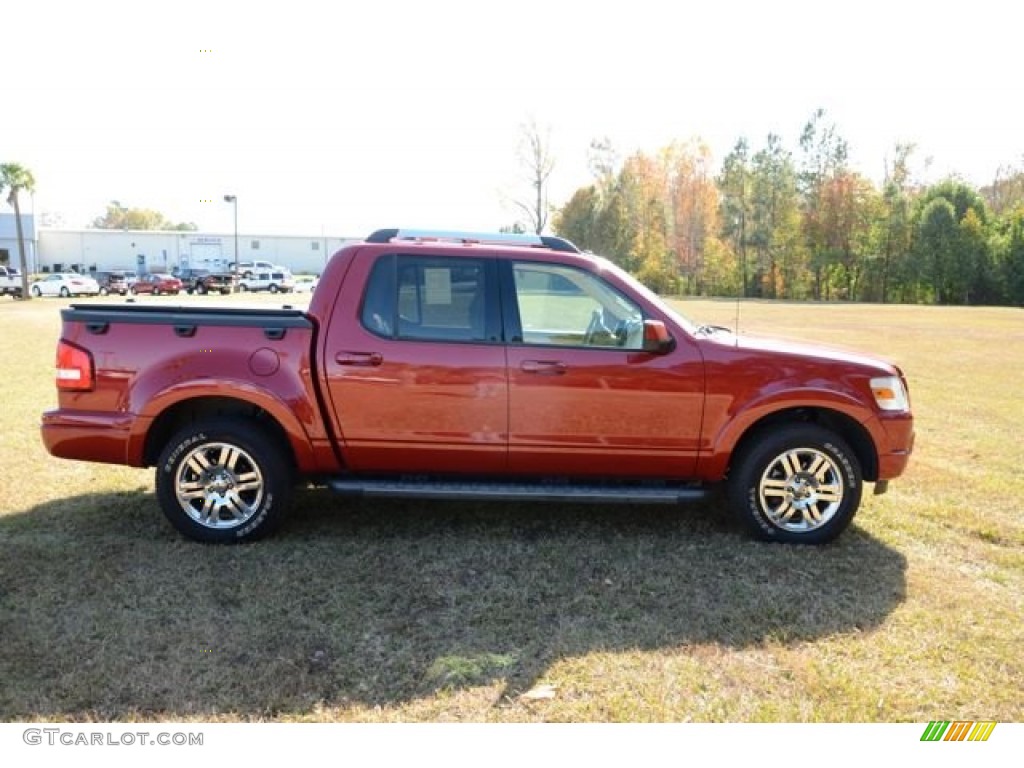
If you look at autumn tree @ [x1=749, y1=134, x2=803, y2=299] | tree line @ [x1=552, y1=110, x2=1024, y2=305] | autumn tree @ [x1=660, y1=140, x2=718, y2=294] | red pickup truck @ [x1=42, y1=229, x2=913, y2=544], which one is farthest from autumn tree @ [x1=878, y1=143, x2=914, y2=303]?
red pickup truck @ [x1=42, y1=229, x2=913, y2=544]

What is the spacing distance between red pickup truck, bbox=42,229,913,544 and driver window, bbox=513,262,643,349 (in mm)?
14

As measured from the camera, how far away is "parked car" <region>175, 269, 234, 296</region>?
47.4m

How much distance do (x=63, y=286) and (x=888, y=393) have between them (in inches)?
1946

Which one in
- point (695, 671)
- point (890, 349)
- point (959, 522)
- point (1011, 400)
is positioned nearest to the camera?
point (695, 671)

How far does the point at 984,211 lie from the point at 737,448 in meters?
68.9

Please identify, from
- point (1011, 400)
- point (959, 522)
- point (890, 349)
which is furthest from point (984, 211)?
point (959, 522)

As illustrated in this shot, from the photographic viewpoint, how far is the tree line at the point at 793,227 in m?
58.7

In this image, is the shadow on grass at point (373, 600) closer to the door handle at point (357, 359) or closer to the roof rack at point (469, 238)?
the door handle at point (357, 359)

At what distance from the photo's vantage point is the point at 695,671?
3248 millimetres

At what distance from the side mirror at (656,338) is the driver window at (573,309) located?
8 centimetres

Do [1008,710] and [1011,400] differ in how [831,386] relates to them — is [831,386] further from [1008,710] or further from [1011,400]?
[1011,400]
